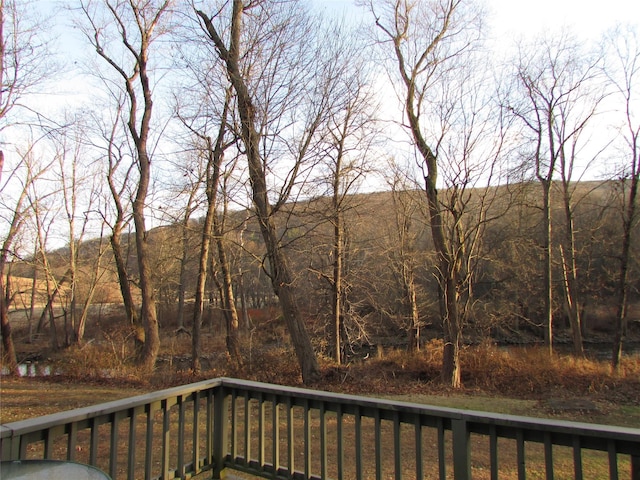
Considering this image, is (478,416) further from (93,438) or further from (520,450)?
(93,438)

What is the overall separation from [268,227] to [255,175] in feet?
3.80

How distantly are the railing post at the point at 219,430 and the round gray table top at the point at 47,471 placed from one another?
4.99 ft

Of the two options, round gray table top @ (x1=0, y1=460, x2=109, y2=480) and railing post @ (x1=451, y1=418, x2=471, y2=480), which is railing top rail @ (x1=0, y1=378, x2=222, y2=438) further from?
railing post @ (x1=451, y1=418, x2=471, y2=480)

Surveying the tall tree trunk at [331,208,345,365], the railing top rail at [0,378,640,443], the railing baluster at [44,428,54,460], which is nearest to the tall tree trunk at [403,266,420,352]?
the tall tree trunk at [331,208,345,365]

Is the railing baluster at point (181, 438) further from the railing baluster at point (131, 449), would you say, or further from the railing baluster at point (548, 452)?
the railing baluster at point (548, 452)

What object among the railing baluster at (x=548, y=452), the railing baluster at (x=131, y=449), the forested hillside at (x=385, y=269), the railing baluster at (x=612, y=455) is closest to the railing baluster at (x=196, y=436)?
the railing baluster at (x=131, y=449)

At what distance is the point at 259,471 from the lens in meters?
3.07

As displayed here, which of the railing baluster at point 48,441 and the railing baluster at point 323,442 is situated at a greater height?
the railing baluster at point 48,441

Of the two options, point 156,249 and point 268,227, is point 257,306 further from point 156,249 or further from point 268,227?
point 268,227

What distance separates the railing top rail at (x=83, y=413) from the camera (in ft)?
6.79

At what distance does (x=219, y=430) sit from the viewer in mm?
3264

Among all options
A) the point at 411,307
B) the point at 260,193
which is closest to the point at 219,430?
the point at 260,193

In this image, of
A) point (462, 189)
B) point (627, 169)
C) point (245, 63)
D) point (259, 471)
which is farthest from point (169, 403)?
point (627, 169)

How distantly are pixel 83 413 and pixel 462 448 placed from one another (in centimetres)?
203
